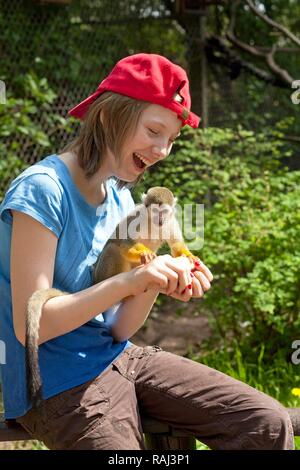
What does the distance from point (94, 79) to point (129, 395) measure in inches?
142

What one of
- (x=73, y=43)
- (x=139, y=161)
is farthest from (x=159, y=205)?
(x=73, y=43)

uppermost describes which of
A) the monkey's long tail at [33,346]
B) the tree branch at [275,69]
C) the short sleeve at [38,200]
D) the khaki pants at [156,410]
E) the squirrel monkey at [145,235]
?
the tree branch at [275,69]

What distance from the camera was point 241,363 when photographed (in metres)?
4.15

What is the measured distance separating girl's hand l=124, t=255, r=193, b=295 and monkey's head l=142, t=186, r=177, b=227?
12.9 inches

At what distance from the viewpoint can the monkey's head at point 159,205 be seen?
2.16m

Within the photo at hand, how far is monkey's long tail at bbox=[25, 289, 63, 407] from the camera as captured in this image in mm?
1762

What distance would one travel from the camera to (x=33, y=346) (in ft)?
5.78

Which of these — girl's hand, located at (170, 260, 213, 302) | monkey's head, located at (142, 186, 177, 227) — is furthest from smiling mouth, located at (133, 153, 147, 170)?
girl's hand, located at (170, 260, 213, 302)

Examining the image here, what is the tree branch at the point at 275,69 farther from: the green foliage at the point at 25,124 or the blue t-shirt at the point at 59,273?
the blue t-shirt at the point at 59,273

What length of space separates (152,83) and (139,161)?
0.74 ft

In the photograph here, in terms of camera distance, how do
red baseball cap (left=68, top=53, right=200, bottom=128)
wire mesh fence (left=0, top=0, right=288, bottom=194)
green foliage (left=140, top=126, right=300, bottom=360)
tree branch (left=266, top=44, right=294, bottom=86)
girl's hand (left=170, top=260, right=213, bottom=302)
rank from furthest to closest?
1. tree branch (left=266, top=44, right=294, bottom=86)
2. wire mesh fence (left=0, top=0, right=288, bottom=194)
3. green foliage (left=140, top=126, right=300, bottom=360)
4. red baseball cap (left=68, top=53, right=200, bottom=128)
5. girl's hand (left=170, top=260, right=213, bottom=302)

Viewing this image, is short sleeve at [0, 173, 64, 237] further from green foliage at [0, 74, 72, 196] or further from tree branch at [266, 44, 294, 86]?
tree branch at [266, 44, 294, 86]

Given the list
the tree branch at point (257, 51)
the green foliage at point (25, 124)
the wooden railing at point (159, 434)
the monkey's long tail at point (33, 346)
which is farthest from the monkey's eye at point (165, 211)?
the tree branch at point (257, 51)

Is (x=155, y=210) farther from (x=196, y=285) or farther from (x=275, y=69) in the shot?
(x=275, y=69)
